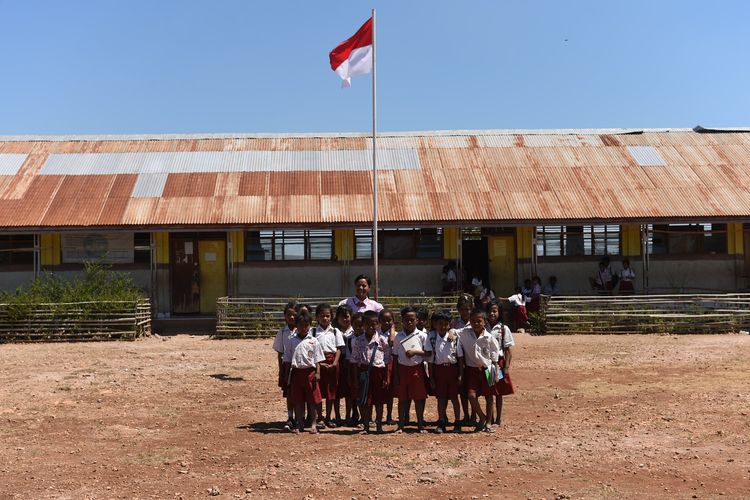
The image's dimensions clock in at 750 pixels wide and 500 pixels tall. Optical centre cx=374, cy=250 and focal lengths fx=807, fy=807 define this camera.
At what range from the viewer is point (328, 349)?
27.0 feet

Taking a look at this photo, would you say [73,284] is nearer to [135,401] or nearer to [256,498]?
[135,401]

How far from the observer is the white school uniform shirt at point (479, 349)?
8016 millimetres

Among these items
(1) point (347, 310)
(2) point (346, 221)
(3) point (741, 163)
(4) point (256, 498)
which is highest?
(3) point (741, 163)

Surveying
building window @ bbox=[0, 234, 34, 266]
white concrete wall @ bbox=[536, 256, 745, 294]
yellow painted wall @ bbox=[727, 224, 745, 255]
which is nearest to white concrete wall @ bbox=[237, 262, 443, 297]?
white concrete wall @ bbox=[536, 256, 745, 294]

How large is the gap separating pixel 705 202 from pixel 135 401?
13.9 meters

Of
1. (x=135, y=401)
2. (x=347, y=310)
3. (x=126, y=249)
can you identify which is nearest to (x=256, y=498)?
(x=347, y=310)

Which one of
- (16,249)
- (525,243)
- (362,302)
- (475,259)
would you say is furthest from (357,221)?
(362,302)

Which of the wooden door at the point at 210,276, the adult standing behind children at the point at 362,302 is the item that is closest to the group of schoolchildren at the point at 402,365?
the adult standing behind children at the point at 362,302

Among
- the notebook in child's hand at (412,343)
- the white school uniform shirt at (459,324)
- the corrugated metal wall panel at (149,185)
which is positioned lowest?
the notebook in child's hand at (412,343)

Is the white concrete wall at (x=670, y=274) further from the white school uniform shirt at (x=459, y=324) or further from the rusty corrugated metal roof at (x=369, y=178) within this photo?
the white school uniform shirt at (x=459, y=324)

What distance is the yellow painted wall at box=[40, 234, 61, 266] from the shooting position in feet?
59.6

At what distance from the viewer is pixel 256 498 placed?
19.2 feet

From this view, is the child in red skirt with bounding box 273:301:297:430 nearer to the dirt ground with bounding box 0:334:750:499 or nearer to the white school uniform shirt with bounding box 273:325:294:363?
the white school uniform shirt with bounding box 273:325:294:363

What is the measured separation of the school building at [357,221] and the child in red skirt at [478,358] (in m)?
9.49
